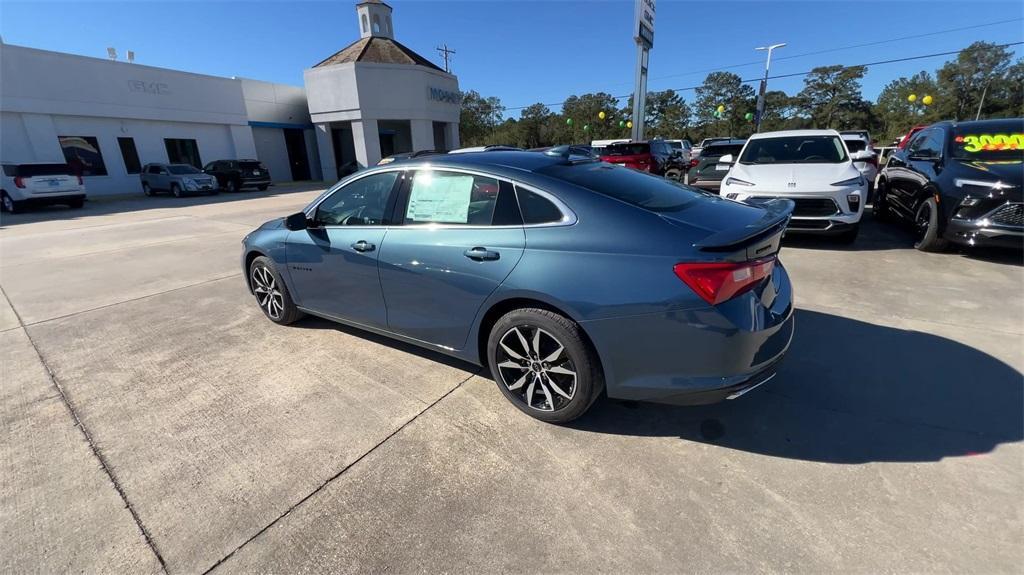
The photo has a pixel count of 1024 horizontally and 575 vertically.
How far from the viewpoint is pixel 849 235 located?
21.2 ft

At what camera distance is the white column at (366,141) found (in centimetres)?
2617

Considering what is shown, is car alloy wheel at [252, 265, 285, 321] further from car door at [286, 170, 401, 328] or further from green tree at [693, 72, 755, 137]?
green tree at [693, 72, 755, 137]

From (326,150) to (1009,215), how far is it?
98.9 ft

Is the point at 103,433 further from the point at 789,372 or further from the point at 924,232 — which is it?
the point at 924,232

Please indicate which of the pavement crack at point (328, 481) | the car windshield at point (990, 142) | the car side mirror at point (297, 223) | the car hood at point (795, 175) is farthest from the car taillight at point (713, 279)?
the car windshield at point (990, 142)

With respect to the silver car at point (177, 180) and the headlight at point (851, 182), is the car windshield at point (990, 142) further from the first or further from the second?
the silver car at point (177, 180)

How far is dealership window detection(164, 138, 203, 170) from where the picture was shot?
23.3 metres

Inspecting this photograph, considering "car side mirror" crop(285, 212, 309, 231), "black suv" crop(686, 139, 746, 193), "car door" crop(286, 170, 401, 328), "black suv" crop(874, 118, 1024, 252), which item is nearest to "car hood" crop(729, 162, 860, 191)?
"black suv" crop(874, 118, 1024, 252)

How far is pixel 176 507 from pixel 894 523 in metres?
3.25

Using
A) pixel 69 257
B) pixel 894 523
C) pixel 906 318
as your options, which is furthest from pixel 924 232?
pixel 69 257

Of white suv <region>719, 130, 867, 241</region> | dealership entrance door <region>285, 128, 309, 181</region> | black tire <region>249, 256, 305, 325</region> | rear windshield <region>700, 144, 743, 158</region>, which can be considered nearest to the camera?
black tire <region>249, 256, 305, 325</region>

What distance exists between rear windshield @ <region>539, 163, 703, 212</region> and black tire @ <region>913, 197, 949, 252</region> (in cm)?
485

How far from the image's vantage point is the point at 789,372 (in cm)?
314

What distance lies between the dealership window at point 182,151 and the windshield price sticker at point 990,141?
2846cm
